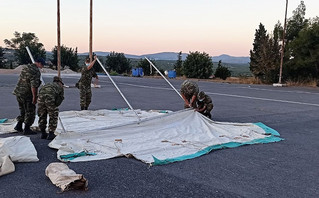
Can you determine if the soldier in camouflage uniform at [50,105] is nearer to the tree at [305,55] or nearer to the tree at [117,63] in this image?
the tree at [305,55]

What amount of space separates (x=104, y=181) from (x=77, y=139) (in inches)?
70.8

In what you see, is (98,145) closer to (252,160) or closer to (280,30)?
(252,160)

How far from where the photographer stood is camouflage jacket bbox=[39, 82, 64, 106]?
580cm

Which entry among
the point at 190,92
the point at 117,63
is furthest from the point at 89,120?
the point at 117,63

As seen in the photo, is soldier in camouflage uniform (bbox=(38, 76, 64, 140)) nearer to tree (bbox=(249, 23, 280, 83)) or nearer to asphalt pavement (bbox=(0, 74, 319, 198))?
asphalt pavement (bbox=(0, 74, 319, 198))

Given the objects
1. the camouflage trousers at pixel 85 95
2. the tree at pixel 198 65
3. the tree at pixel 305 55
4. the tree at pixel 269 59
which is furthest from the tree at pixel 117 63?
the camouflage trousers at pixel 85 95

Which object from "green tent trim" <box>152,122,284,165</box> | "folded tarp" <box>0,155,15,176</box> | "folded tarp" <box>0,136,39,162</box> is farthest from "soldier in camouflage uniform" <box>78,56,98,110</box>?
"folded tarp" <box>0,155,15,176</box>

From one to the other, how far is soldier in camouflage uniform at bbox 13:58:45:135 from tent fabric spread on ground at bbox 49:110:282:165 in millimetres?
814

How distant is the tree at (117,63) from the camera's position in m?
49.2

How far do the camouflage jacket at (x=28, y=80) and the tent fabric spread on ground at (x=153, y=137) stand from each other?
3.62 ft

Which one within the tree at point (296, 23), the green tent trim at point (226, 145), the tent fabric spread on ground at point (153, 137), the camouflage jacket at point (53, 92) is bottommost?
the green tent trim at point (226, 145)

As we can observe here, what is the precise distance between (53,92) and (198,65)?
30368 millimetres

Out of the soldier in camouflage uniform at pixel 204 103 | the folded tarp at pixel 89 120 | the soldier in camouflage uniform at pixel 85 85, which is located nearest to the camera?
the folded tarp at pixel 89 120

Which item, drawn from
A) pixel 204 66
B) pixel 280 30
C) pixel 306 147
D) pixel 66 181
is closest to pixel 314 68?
pixel 280 30
